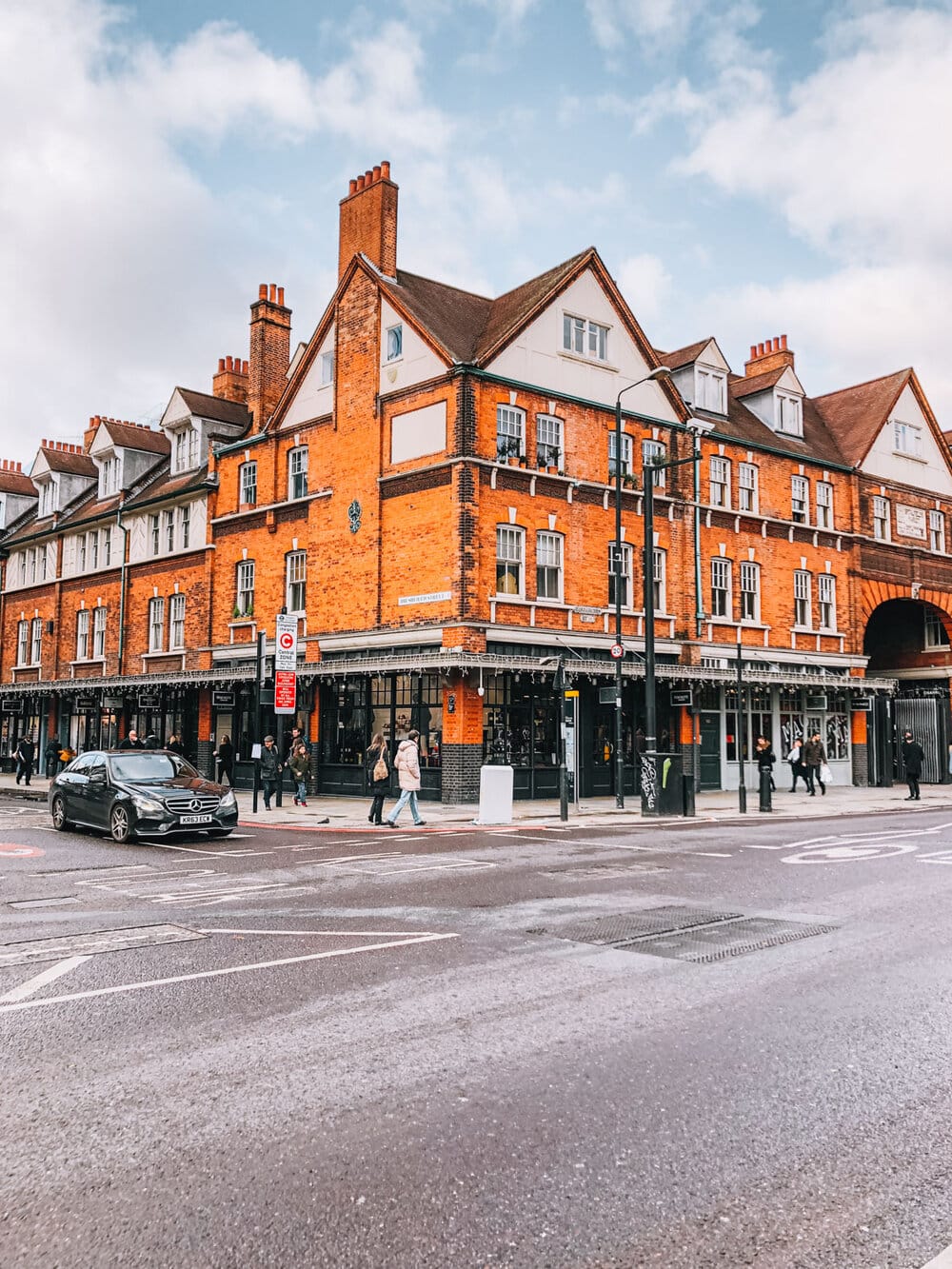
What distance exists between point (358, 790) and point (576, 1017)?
70.6ft

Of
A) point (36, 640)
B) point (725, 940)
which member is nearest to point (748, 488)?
point (725, 940)

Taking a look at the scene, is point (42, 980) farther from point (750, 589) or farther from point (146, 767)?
point (750, 589)

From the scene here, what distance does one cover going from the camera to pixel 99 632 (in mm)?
38781

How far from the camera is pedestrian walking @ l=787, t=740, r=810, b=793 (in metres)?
29.8

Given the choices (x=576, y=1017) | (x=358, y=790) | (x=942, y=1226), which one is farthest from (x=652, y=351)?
(x=942, y=1226)

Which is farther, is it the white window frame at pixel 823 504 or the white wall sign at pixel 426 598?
the white window frame at pixel 823 504

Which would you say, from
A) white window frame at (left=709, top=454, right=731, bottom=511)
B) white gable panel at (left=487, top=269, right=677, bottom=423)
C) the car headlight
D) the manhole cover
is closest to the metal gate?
white window frame at (left=709, top=454, right=731, bottom=511)

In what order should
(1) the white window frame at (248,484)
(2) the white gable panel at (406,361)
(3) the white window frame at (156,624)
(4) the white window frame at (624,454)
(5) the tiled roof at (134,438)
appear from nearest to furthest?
(2) the white gable panel at (406,361) → (4) the white window frame at (624,454) → (1) the white window frame at (248,484) → (3) the white window frame at (156,624) → (5) the tiled roof at (134,438)

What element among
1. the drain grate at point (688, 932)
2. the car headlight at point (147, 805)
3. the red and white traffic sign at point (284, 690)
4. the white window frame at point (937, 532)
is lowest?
the drain grate at point (688, 932)

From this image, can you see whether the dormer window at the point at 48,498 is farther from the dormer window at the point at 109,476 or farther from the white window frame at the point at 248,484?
the white window frame at the point at 248,484

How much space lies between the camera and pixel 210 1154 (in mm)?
3988

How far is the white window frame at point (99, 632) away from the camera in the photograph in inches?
1515

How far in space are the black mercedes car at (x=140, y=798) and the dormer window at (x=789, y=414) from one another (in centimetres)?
2495

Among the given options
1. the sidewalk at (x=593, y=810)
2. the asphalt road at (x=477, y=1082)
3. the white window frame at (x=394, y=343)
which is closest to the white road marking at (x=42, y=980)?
the asphalt road at (x=477, y=1082)
